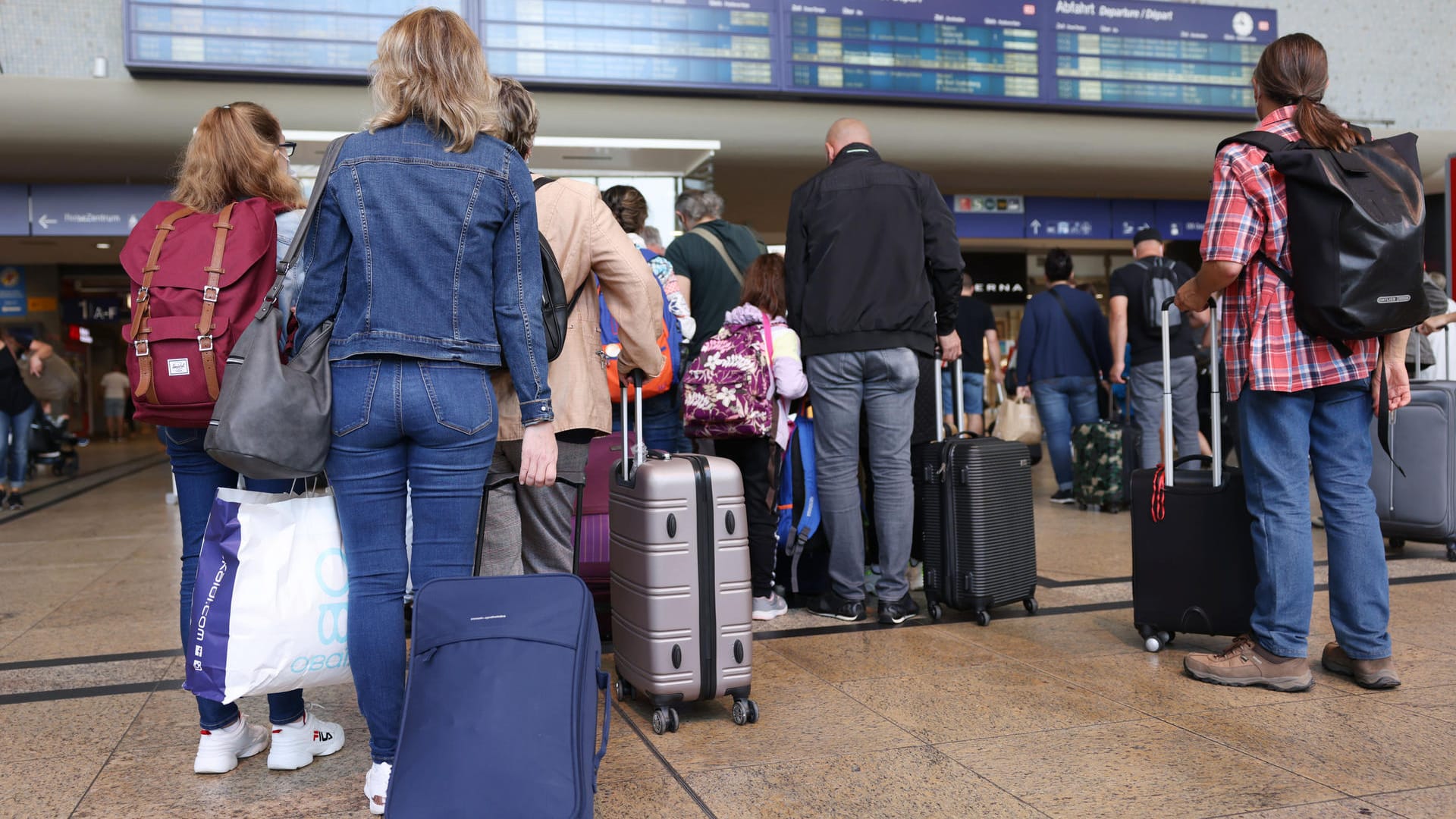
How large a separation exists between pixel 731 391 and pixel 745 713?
130 centimetres

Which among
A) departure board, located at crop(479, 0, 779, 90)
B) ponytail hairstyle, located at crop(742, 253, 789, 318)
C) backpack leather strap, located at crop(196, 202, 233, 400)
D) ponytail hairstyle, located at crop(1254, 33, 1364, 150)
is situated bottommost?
backpack leather strap, located at crop(196, 202, 233, 400)

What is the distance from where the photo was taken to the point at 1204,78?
9.55 meters

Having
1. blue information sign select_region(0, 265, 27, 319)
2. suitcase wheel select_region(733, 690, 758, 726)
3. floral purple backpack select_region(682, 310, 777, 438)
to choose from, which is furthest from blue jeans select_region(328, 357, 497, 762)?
blue information sign select_region(0, 265, 27, 319)

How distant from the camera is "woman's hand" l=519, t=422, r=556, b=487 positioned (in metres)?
2.24

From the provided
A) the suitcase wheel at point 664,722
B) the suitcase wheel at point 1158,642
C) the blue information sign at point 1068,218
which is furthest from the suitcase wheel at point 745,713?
the blue information sign at point 1068,218

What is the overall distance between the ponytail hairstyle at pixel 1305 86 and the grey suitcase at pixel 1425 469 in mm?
2348

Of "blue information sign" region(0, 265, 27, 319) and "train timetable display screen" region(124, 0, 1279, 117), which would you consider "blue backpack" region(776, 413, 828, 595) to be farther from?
"blue information sign" region(0, 265, 27, 319)

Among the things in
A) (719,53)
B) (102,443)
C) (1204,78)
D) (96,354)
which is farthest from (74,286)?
(1204,78)

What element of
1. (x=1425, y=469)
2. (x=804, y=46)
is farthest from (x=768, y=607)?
(x=804, y=46)

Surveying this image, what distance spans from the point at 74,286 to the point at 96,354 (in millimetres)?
5494

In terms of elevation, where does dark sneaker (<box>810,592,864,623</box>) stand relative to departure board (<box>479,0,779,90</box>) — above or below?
below

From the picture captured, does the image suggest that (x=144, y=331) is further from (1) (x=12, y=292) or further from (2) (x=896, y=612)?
(1) (x=12, y=292)

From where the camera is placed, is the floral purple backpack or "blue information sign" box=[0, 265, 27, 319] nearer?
the floral purple backpack

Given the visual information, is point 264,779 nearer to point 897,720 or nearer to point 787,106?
point 897,720
